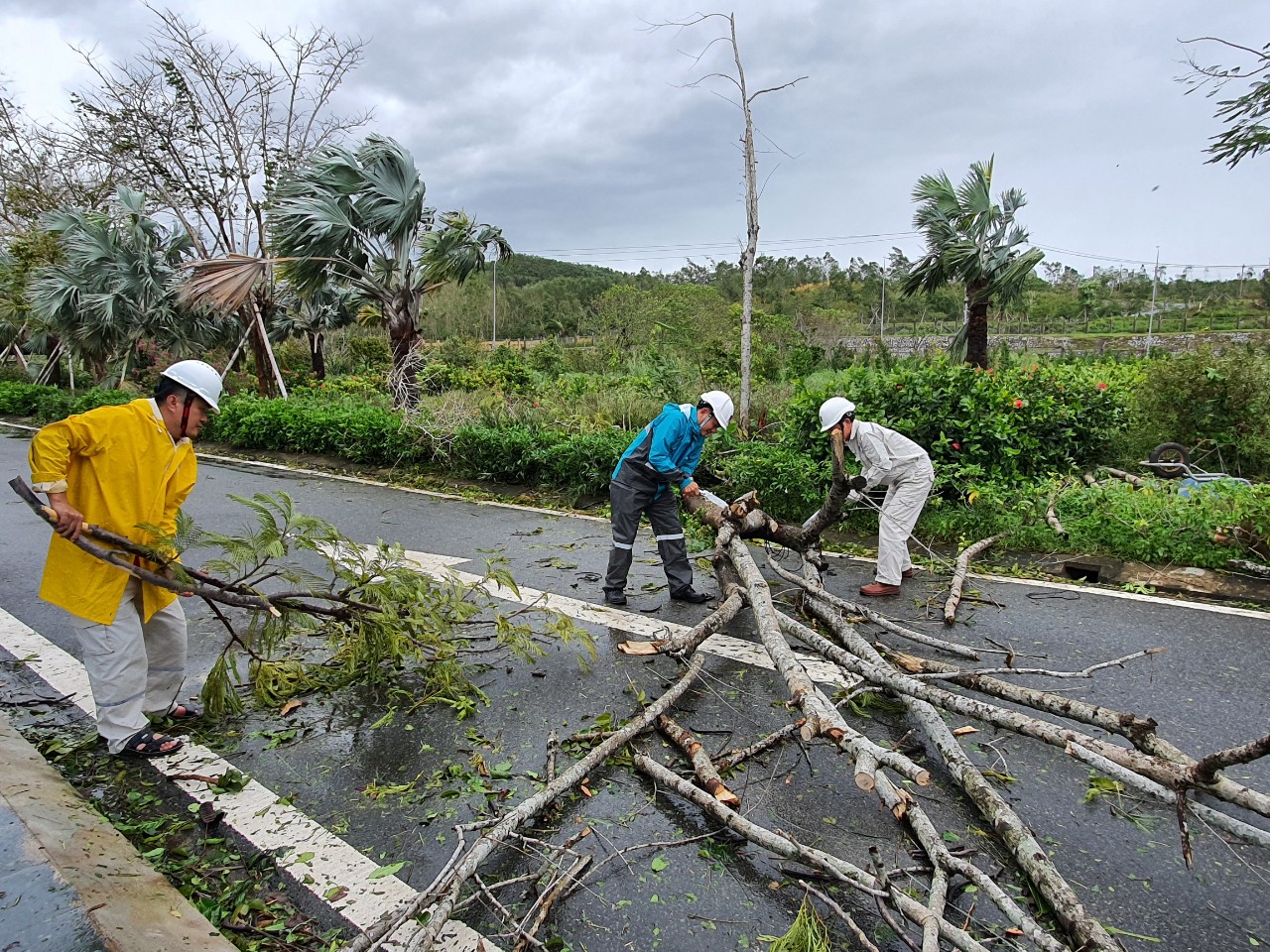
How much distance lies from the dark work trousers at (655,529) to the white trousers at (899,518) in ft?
5.06

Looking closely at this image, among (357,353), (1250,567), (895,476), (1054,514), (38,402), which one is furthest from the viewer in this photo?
(357,353)

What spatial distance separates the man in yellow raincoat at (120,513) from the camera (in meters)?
3.25

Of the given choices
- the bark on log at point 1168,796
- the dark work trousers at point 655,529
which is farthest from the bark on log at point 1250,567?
the dark work trousers at point 655,529

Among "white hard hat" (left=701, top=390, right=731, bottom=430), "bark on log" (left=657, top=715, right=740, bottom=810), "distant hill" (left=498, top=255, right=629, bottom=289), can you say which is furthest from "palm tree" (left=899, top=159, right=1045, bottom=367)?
"distant hill" (left=498, top=255, right=629, bottom=289)

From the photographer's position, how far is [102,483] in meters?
3.35

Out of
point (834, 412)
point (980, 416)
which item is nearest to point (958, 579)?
point (834, 412)

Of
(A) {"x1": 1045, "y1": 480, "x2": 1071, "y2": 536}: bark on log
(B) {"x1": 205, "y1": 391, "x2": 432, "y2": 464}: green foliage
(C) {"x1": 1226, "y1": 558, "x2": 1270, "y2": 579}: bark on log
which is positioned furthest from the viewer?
(B) {"x1": 205, "y1": 391, "x2": 432, "y2": 464}: green foliage

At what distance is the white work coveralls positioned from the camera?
5.97 m

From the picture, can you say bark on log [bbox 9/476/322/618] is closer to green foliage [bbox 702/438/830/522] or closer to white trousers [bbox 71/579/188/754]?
white trousers [bbox 71/579/188/754]

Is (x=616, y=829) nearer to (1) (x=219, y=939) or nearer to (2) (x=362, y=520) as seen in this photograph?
(1) (x=219, y=939)

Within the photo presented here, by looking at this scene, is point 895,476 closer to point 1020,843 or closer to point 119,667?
point 1020,843

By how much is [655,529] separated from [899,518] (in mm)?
1975

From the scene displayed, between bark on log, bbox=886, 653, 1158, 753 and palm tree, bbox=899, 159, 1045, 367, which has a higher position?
palm tree, bbox=899, 159, 1045, 367

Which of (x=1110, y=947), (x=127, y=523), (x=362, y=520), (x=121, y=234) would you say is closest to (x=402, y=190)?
(x=362, y=520)
